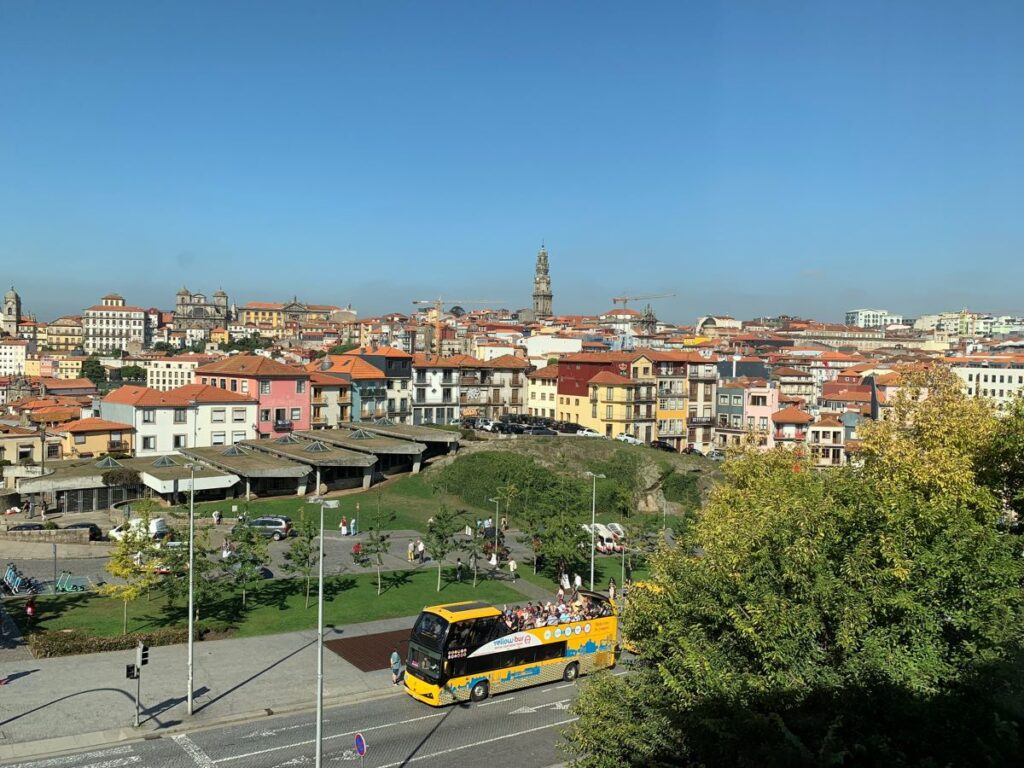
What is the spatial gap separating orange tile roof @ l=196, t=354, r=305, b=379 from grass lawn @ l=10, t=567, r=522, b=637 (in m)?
32.4

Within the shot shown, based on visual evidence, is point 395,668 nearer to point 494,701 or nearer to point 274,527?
point 494,701

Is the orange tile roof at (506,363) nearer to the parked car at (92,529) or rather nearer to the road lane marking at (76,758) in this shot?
the parked car at (92,529)

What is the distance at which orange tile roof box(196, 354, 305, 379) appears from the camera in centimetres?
6719

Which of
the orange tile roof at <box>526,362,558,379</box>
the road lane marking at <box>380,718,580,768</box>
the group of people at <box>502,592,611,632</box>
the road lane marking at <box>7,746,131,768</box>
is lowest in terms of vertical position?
the road lane marking at <box>380,718,580,768</box>

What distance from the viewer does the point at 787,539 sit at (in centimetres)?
2122

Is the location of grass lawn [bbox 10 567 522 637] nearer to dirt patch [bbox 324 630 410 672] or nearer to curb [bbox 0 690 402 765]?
dirt patch [bbox 324 630 410 672]

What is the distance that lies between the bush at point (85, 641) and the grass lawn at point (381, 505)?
52.7 feet

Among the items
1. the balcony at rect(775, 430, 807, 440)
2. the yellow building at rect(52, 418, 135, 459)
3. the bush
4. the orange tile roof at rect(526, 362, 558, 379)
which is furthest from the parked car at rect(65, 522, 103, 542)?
the balcony at rect(775, 430, 807, 440)

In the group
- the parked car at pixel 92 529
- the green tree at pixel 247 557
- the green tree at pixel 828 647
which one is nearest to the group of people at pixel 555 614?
the green tree at pixel 828 647

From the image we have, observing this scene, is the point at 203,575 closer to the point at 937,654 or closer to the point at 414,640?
the point at 414,640

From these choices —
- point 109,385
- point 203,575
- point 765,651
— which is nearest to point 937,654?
point 765,651

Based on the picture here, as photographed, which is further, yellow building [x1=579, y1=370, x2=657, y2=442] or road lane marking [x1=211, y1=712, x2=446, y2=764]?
yellow building [x1=579, y1=370, x2=657, y2=442]

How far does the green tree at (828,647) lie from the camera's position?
49.6 feet

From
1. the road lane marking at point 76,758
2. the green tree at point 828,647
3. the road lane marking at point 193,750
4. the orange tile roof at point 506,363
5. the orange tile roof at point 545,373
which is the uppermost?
the orange tile roof at point 506,363
